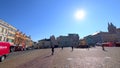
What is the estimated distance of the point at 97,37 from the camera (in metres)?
124

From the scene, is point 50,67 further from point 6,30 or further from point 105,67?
point 6,30

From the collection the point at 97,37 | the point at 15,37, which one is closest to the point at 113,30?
the point at 97,37

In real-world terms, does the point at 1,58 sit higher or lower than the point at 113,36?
lower

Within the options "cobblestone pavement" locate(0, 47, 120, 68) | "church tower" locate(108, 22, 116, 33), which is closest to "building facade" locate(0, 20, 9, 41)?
"cobblestone pavement" locate(0, 47, 120, 68)

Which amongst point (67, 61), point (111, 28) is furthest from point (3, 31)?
point (111, 28)

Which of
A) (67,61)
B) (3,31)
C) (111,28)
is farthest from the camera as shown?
(111,28)

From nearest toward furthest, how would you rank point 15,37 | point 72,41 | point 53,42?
1. point 15,37
2. point 72,41
3. point 53,42

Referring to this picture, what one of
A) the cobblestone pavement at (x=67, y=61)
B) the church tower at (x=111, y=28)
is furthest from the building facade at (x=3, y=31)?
the church tower at (x=111, y=28)

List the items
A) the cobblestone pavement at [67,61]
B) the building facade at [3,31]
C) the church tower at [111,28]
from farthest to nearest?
the church tower at [111,28] → the building facade at [3,31] → the cobblestone pavement at [67,61]

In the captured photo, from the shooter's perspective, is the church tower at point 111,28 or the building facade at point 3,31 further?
the church tower at point 111,28

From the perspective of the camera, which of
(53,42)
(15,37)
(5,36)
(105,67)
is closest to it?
(105,67)

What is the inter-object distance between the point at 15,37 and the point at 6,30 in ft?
44.8

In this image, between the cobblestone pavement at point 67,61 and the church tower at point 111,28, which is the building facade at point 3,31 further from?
the church tower at point 111,28

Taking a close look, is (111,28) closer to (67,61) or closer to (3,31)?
(3,31)
